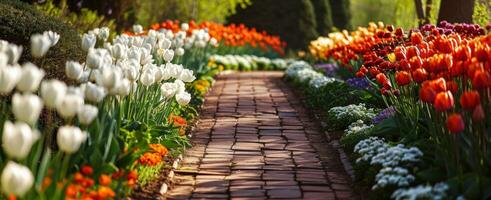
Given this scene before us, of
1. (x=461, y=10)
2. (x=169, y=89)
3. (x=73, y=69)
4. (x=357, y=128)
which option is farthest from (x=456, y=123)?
(x=461, y=10)

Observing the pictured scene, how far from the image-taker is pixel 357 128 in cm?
841

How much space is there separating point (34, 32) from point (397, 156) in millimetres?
3536

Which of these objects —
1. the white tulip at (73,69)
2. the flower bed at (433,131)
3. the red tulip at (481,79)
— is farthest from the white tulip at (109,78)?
the red tulip at (481,79)

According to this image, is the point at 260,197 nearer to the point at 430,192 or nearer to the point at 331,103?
the point at 430,192

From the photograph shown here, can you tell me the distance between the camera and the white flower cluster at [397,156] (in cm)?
627

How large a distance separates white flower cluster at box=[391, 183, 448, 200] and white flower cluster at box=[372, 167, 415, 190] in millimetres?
246

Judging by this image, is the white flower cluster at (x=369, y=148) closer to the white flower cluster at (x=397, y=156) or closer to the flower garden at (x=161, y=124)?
the flower garden at (x=161, y=124)

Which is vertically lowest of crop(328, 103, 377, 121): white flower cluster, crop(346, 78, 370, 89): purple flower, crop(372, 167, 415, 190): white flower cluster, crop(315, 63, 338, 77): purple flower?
crop(315, 63, 338, 77): purple flower

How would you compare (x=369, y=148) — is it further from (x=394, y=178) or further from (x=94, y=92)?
(x=94, y=92)

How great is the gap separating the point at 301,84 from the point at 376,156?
781 cm

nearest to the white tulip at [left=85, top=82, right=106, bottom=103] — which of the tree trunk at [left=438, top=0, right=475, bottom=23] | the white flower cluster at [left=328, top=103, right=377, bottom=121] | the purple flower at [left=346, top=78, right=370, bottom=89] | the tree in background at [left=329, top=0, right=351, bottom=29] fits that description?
the white flower cluster at [left=328, top=103, right=377, bottom=121]

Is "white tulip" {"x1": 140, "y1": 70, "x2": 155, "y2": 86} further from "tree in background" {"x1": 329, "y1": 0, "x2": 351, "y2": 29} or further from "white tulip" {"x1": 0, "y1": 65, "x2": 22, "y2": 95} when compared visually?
"tree in background" {"x1": 329, "y1": 0, "x2": 351, "y2": 29}

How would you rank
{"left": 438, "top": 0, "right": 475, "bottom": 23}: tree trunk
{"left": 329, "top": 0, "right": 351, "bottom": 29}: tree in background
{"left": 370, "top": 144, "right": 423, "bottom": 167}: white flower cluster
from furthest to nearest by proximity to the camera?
{"left": 329, "top": 0, "right": 351, "bottom": 29}: tree in background < {"left": 438, "top": 0, "right": 475, "bottom": 23}: tree trunk < {"left": 370, "top": 144, "right": 423, "bottom": 167}: white flower cluster

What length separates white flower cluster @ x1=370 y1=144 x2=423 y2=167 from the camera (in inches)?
247
